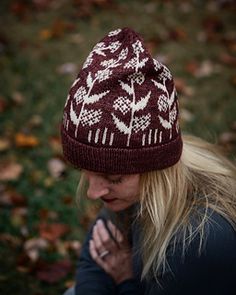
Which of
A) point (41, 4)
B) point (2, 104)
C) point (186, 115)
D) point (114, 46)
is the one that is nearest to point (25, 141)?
point (2, 104)

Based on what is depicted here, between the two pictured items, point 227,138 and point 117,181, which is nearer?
point 117,181

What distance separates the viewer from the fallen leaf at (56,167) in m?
3.24

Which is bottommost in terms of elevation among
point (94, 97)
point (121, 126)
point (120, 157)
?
point (120, 157)

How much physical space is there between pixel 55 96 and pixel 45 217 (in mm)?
1445

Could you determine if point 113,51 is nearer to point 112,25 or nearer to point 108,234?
point 108,234

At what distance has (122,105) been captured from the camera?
58.1 inches

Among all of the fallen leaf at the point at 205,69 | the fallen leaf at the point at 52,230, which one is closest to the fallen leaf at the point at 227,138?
the fallen leaf at the point at 205,69

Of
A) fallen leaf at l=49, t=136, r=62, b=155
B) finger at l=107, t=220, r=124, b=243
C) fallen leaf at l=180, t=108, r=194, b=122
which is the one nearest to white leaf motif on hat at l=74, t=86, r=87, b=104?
finger at l=107, t=220, r=124, b=243

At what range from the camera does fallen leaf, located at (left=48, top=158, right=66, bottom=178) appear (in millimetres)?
3241

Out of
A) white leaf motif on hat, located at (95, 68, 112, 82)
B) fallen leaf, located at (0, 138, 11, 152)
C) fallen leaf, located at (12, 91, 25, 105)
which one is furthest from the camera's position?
fallen leaf, located at (12, 91, 25, 105)

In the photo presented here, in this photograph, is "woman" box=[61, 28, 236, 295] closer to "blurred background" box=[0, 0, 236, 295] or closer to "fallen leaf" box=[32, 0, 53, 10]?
"blurred background" box=[0, 0, 236, 295]

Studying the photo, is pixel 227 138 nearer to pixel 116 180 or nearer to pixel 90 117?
pixel 116 180

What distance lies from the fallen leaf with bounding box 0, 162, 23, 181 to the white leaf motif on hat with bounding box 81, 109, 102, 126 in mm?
1792

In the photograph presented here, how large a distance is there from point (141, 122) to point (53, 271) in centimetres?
142
